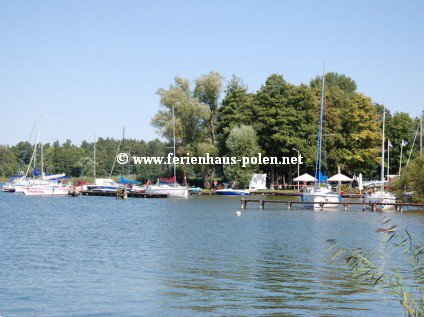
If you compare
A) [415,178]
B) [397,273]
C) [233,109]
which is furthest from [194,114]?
[397,273]

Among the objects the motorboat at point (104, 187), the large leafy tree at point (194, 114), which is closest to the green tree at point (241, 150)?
the large leafy tree at point (194, 114)

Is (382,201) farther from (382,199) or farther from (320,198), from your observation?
(320,198)

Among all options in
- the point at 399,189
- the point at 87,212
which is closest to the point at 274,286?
the point at 87,212

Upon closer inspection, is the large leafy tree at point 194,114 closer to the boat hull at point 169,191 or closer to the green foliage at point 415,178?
the boat hull at point 169,191

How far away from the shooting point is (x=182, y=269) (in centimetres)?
2195

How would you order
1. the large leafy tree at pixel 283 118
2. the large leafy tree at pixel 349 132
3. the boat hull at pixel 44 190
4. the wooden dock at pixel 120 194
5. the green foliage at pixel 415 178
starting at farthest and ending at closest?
the large leafy tree at pixel 349 132
the large leafy tree at pixel 283 118
the boat hull at pixel 44 190
the wooden dock at pixel 120 194
the green foliage at pixel 415 178

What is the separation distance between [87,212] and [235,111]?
118 feet

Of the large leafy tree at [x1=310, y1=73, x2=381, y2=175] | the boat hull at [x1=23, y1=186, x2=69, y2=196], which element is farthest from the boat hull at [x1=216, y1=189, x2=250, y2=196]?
the boat hull at [x1=23, y1=186, x2=69, y2=196]

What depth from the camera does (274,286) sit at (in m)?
19.0

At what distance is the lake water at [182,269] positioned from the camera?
16.2 meters

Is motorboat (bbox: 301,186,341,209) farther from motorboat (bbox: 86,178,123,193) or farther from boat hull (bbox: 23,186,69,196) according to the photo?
boat hull (bbox: 23,186,69,196)

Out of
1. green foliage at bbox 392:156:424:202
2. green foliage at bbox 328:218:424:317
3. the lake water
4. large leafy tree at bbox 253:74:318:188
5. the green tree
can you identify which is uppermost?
large leafy tree at bbox 253:74:318:188

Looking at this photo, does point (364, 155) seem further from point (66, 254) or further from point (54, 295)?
point (54, 295)

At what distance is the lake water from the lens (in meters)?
16.2
